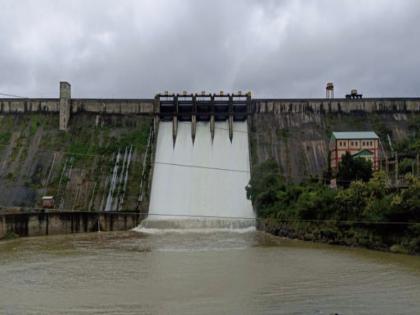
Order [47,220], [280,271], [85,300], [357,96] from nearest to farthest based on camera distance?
[85,300], [280,271], [47,220], [357,96]

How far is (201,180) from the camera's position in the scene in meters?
39.7

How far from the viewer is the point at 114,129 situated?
4456 cm

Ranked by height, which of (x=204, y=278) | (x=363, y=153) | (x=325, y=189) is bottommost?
(x=204, y=278)

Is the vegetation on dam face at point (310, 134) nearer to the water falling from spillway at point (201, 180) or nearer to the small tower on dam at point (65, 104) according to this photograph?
the water falling from spillway at point (201, 180)

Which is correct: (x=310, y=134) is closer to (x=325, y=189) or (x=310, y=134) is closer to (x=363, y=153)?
(x=363, y=153)

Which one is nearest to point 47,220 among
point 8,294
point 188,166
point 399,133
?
point 188,166

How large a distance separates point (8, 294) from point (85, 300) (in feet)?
8.74

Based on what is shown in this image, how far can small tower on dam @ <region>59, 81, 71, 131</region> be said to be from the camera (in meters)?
44.9

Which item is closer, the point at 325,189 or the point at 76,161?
the point at 325,189

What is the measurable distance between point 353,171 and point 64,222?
17.5 metres

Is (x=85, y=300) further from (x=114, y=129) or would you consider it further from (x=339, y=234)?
(x=114, y=129)

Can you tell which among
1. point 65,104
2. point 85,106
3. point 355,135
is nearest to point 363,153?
point 355,135

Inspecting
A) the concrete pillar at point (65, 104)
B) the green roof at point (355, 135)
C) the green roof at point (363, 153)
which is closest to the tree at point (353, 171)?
the green roof at point (363, 153)

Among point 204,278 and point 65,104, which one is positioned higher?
point 65,104
